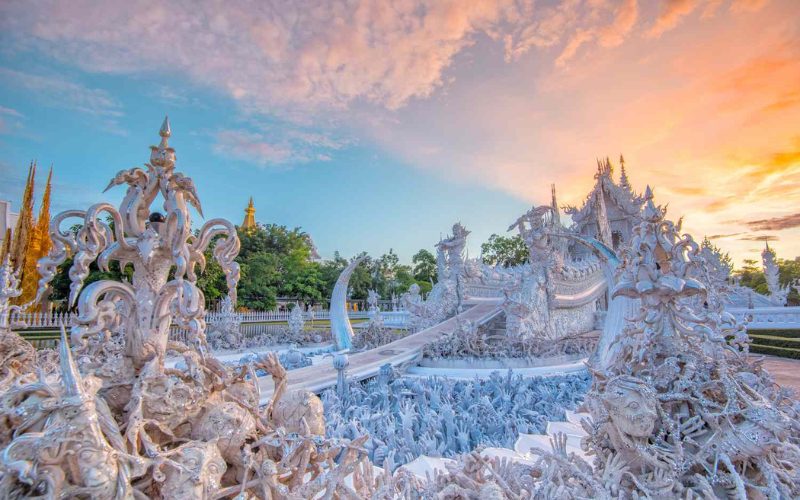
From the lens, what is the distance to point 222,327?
1549 centimetres

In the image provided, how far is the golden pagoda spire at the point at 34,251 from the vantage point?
22.5 m

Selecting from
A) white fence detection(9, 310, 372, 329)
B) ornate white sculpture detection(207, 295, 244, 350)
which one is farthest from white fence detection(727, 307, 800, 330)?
white fence detection(9, 310, 372, 329)

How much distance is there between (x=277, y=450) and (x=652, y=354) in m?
2.67

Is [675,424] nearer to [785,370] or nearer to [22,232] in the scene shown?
[785,370]

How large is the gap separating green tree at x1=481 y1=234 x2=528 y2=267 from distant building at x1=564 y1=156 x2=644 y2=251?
22645 millimetres

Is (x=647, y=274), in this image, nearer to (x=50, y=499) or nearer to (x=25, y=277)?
(x=50, y=499)

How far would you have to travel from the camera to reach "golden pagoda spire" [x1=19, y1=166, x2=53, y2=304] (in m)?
22.5

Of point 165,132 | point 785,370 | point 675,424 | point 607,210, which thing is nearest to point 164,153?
point 165,132

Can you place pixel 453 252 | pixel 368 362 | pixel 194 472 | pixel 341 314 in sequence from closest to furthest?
1. pixel 194 472
2. pixel 368 362
3. pixel 341 314
4. pixel 453 252

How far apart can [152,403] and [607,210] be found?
27.2m

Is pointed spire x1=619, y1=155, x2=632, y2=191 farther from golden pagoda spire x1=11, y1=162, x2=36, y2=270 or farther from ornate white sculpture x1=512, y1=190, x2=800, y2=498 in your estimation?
golden pagoda spire x1=11, y1=162, x2=36, y2=270

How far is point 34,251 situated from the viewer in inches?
934

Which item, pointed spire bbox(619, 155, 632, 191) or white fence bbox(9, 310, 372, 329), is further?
pointed spire bbox(619, 155, 632, 191)

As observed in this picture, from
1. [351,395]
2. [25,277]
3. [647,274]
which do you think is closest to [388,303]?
[25,277]
